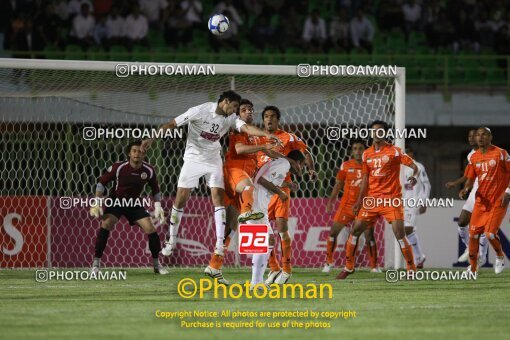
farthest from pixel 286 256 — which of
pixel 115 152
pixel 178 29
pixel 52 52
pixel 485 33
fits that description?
pixel 485 33

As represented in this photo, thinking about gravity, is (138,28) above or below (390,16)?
below

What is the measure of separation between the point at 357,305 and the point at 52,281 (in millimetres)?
4456

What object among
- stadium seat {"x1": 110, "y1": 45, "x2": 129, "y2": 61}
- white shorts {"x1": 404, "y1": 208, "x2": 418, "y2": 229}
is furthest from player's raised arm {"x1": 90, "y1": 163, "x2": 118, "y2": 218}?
stadium seat {"x1": 110, "y1": 45, "x2": 129, "y2": 61}

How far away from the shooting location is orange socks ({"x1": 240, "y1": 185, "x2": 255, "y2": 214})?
35.1 ft

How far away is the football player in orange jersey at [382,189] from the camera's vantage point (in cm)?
1301

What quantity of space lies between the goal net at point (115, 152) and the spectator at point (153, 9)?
5868 mm

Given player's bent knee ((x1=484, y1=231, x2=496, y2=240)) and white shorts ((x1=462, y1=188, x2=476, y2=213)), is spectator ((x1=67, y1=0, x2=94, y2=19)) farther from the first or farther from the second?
player's bent knee ((x1=484, y1=231, x2=496, y2=240))

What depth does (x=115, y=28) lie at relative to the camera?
21.6 meters

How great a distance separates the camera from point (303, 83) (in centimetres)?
1580

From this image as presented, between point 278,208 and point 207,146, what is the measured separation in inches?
46.5

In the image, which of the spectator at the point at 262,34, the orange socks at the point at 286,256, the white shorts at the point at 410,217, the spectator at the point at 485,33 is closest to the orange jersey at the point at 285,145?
the orange socks at the point at 286,256

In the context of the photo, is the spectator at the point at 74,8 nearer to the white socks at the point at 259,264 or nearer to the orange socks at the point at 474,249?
the orange socks at the point at 474,249

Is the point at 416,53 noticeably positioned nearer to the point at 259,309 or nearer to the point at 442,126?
the point at 442,126

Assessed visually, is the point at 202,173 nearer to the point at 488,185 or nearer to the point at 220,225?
the point at 220,225
